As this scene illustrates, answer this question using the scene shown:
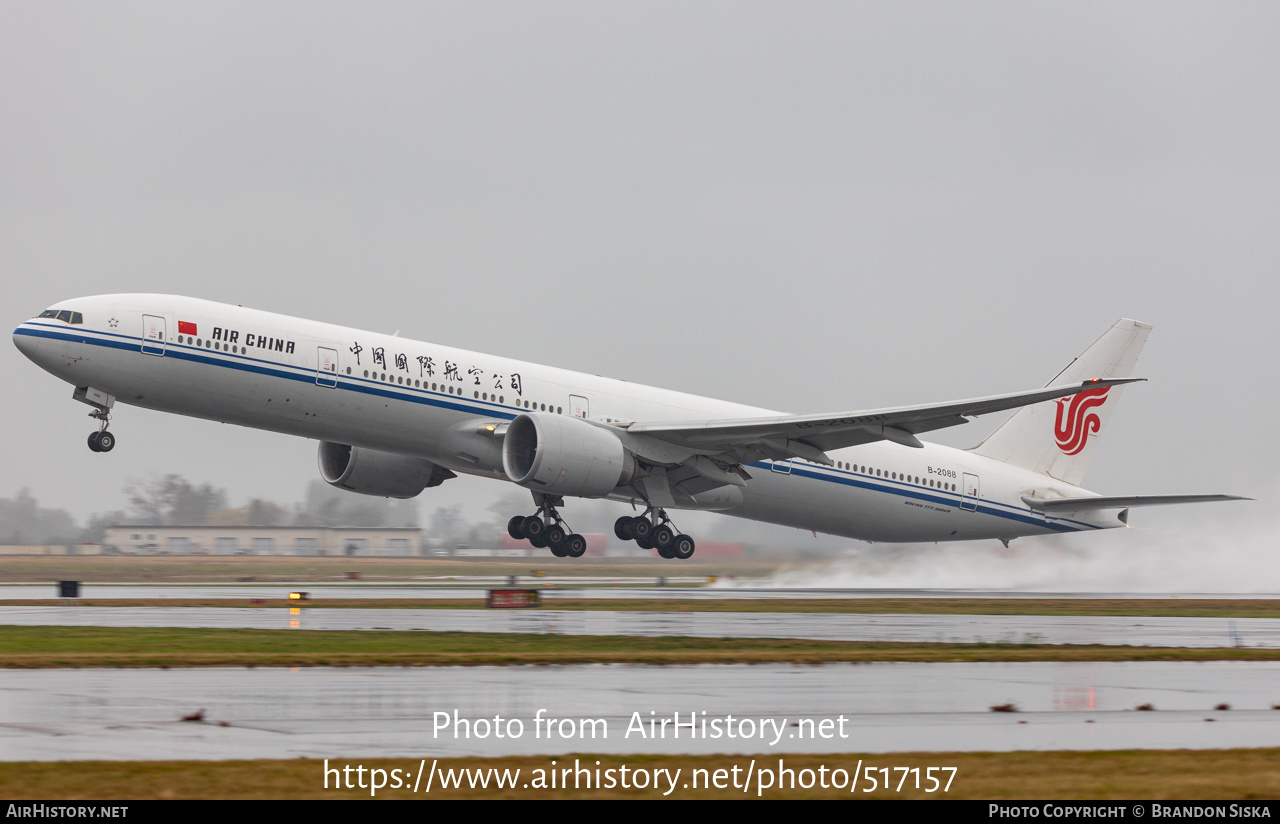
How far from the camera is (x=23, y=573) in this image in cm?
6250

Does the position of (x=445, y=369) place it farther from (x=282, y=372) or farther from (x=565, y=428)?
(x=282, y=372)

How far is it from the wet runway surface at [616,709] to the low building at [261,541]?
82110 millimetres

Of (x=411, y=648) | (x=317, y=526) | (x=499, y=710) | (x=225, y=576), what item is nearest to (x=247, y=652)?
(x=411, y=648)

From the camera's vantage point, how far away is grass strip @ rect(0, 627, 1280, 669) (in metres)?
20.8

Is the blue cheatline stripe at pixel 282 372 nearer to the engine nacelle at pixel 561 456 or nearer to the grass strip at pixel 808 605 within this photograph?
the engine nacelle at pixel 561 456

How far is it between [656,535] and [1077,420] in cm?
1899

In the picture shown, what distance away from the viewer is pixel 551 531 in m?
41.3

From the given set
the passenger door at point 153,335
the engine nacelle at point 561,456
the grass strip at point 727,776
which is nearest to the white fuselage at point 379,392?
the passenger door at point 153,335

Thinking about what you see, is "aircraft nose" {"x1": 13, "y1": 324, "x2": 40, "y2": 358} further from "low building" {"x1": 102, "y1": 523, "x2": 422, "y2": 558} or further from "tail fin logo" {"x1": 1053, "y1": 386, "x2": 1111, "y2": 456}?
"low building" {"x1": 102, "y1": 523, "x2": 422, "y2": 558}

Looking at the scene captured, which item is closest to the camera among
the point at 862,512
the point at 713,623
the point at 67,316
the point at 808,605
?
the point at 713,623

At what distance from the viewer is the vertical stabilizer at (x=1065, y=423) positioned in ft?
160

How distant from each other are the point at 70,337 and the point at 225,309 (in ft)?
12.1

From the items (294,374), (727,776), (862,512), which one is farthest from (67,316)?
(727,776)

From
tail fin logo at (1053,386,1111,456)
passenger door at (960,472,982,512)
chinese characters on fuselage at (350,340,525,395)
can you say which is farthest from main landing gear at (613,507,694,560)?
tail fin logo at (1053,386,1111,456)
